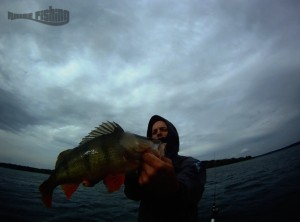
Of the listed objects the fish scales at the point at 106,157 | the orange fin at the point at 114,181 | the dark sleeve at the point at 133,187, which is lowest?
the dark sleeve at the point at 133,187

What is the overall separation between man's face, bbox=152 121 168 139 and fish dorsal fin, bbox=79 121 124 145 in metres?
2.45

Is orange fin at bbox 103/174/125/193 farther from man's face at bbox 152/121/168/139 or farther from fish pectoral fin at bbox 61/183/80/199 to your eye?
man's face at bbox 152/121/168/139

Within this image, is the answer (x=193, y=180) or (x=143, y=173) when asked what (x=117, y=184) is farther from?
(x=193, y=180)

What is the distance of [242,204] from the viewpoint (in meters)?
15.9

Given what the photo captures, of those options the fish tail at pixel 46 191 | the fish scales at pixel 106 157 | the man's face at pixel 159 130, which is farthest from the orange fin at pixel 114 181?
the man's face at pixel 159 130

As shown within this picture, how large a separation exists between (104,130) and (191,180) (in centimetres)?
166

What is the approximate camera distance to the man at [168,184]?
2.57m

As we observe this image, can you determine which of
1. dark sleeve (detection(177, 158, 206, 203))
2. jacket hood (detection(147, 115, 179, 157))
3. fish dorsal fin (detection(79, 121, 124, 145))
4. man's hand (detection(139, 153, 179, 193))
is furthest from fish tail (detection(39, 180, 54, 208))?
jacket hood (detection(147, 115, 179, 157))

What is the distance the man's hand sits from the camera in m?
2.49

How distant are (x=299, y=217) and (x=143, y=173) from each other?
43.1 feet

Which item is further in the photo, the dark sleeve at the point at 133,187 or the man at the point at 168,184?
the dark sleeve at the point at 133,187

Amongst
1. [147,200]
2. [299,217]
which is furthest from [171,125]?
[299,217]

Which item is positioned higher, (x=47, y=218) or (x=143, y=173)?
(x=143, y=173)

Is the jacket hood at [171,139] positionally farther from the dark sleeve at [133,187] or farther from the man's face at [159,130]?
the dark sleeve at [133,187]
